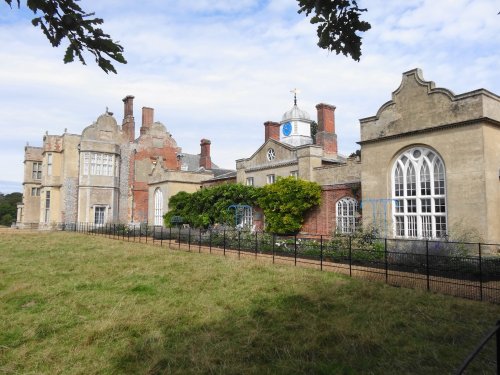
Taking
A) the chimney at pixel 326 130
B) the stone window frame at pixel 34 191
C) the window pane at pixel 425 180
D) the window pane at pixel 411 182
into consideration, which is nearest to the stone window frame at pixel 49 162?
the stone window frame at pixel 34 191

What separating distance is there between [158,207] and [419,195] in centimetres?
2457

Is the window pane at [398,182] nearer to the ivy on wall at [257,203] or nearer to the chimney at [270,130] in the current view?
the ivy on wall at [257,203]

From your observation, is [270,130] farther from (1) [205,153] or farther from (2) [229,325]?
(2) [229,325]

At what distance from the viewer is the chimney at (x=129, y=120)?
3851 centimetres

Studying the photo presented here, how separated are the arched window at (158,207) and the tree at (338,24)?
1278 inches

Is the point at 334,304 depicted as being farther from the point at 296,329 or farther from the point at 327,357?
the point at 327,357

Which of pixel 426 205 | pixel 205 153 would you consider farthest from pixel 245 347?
pixel 205 153

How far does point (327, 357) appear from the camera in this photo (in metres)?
5.80

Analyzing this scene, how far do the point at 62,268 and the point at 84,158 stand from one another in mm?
24612

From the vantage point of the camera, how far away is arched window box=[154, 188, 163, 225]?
117ft

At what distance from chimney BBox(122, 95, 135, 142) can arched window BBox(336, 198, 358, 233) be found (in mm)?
23709

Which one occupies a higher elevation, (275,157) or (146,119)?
(146,119)

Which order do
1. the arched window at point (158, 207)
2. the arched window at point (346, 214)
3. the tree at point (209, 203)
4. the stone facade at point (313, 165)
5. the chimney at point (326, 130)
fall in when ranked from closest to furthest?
1. the arched window at point (346, 214)
2. the stone facade at point (313, 165)
3. the chimney at point (326, 130)
4. the tree at point (209, 203)
5. the arched window at point (158, 207)

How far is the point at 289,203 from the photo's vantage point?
23.6 metres
